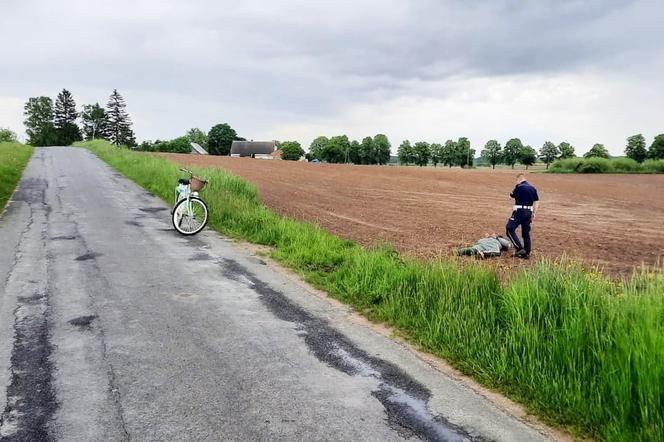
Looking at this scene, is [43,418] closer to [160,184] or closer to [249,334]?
[249,334]

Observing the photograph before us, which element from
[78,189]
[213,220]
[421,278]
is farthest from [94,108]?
[421,278]

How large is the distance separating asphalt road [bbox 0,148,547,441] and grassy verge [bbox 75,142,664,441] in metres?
0.41

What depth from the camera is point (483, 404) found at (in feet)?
12.8

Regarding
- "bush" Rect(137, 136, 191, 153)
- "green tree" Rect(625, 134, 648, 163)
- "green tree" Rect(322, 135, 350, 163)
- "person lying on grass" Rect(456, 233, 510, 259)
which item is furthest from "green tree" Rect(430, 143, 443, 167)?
"person lying on grass" Rect(456, 233, 510, 259)

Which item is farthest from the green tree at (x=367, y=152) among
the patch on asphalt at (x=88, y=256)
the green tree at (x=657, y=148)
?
the patch on asphalt at (x=88, y=256)

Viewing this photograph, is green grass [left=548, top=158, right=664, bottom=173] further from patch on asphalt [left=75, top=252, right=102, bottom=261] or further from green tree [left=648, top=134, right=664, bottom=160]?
patch on asphalt [left=75, top=252, right=102, bottom=261]

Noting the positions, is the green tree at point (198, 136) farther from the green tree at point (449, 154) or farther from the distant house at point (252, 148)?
the green tree at point (449, 154)

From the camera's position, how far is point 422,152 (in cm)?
14900

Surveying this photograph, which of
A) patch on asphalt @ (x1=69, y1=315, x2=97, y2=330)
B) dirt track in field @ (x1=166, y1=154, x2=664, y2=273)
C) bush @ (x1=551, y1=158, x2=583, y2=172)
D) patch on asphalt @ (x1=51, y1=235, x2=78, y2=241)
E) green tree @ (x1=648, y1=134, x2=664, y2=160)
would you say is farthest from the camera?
green tree @ (x1=648, y1=134, x2=664, y2=160)

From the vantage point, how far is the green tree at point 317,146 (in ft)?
547

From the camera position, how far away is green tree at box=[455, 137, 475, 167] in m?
139

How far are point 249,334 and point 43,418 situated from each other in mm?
2190

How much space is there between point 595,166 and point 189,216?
79.2 m

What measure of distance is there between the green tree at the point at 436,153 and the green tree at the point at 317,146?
3900 cm
